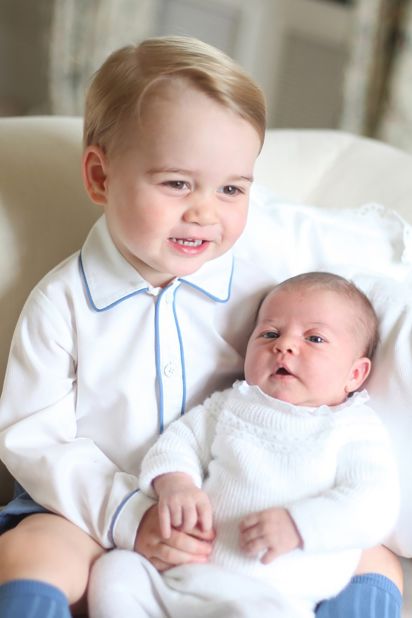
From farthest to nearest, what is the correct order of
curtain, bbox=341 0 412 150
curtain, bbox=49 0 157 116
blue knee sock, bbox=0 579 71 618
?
curtain, bbox=49 0 157 116 < curtain, bbox=341 0 412 150 < blue knee sock, bbox=0 579 71 618

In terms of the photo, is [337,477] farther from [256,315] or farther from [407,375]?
[256,315]

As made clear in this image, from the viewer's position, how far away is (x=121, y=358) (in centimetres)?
122

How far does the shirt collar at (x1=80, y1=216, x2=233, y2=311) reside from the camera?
1216 millimetres

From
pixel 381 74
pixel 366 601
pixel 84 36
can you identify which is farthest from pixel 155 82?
pixel 84 36

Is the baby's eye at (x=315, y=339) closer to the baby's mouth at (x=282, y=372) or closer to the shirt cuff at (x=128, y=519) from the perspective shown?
the baby's mouth at (x=282, y=372)

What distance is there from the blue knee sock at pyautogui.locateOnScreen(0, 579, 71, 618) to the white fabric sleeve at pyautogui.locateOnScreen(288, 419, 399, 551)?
288 mm

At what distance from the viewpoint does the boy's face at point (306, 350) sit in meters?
1.17

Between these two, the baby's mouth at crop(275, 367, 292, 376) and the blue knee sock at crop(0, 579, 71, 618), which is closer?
the blue knee sock at crop(0, 579, 71, 618)

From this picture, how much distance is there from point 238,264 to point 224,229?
0.61ft

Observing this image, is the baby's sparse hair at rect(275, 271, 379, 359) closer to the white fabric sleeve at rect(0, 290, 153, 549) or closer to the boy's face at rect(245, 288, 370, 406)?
the boy's face at rect(245, 288, 370, 406)

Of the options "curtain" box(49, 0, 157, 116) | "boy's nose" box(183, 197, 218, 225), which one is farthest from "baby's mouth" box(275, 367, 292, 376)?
"curtain" box(49, 0, 157, 116)

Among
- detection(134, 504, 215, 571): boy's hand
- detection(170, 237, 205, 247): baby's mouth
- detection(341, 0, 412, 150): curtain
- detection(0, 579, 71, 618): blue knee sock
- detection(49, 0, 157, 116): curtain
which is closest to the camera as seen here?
detection(0, 579, 71, 618): blue knee sock

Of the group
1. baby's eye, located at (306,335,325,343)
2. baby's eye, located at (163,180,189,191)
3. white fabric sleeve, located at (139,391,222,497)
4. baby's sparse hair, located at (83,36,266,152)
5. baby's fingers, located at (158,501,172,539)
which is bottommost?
baby's fingers, located at (158,501,172,539)

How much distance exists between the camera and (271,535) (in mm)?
1020
